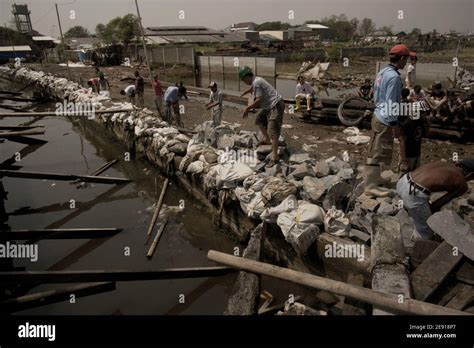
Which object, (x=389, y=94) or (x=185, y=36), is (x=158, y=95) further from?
(x=185, y=36)

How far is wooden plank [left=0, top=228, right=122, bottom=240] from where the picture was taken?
202 inches

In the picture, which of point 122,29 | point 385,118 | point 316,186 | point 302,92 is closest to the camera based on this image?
point 385,118

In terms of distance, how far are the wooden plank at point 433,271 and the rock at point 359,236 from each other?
0.75m

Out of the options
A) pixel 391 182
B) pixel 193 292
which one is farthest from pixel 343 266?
pixel 193 292

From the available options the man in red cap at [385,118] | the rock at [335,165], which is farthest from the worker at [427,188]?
the rock at [335,165]

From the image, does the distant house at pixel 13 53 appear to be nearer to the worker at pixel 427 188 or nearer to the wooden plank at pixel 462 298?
the worker at pixel 427 188

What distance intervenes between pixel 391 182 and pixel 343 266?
1.76 m

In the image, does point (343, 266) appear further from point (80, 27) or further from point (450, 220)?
point (80, 27)

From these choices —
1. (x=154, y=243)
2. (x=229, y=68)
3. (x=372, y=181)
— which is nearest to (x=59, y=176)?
(x=154, y=243)

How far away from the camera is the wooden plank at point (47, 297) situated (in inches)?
141

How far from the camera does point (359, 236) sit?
3.72 meters

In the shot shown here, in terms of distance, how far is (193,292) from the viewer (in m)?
4.60

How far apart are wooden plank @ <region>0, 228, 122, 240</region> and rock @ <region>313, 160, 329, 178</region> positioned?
362cm

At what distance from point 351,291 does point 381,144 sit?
243 cm
